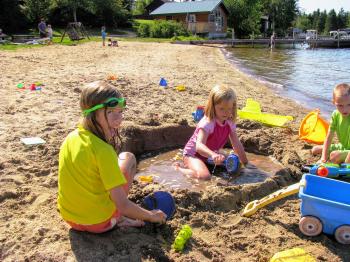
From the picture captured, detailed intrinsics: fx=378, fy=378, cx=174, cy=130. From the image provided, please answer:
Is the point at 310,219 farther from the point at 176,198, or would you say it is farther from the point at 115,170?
the point at 115,170

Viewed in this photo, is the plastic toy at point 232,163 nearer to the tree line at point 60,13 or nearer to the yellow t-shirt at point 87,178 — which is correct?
the yellow t-shirt at point 87,178

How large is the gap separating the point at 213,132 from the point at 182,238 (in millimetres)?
1993

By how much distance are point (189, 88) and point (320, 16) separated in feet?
373

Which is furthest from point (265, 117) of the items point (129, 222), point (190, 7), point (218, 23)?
point (190, 7)

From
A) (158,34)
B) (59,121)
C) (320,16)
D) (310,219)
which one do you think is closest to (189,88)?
(59,121)

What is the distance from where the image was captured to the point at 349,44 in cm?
4247

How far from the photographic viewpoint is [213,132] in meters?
4.50

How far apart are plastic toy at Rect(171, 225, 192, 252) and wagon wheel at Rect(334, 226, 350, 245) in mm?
1125

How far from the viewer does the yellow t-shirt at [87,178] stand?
237 centimetres

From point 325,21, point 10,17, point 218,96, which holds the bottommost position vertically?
point 218,96

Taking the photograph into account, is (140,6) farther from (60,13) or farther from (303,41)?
(303,41)

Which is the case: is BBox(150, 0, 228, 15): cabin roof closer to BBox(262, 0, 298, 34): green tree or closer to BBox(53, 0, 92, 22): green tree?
BBox(53, 0, 92, 22): green tree

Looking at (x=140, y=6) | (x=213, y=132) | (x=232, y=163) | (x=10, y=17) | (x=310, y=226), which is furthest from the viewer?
(x=140, y=6)

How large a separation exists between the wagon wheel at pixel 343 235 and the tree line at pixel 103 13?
35029 mm
